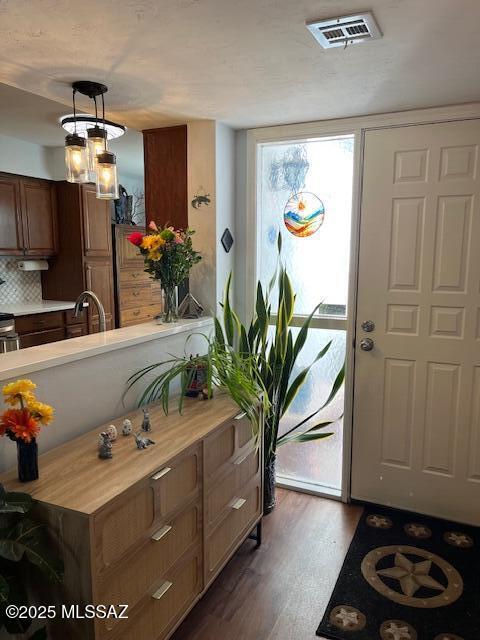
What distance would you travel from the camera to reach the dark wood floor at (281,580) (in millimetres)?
1940

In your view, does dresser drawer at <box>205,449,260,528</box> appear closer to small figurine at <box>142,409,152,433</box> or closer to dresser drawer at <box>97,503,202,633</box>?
dresser drawer at <box>97,503,202,633</box>

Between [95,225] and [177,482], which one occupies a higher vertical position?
[95,225]

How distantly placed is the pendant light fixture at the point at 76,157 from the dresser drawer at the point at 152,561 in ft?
5.03

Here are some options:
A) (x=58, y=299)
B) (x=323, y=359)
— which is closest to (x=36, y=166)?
(x=58, y=299)

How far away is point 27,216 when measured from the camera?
4.29m

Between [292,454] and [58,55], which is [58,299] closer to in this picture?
[292,454]

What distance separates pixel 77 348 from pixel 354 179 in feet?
5.78

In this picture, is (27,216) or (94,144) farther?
(27,216)

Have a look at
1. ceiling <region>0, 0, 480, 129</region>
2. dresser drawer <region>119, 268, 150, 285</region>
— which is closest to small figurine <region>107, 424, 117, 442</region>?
ceiling <region>0, 0, 480, 129</region>

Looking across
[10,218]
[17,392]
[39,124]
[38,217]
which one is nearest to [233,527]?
[17,392]

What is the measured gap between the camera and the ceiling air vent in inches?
59.1

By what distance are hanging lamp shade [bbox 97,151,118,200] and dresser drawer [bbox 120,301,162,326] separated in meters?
2.80

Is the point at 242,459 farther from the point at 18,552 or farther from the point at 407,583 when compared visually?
the point at 18,552

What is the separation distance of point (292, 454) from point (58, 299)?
2845mm
